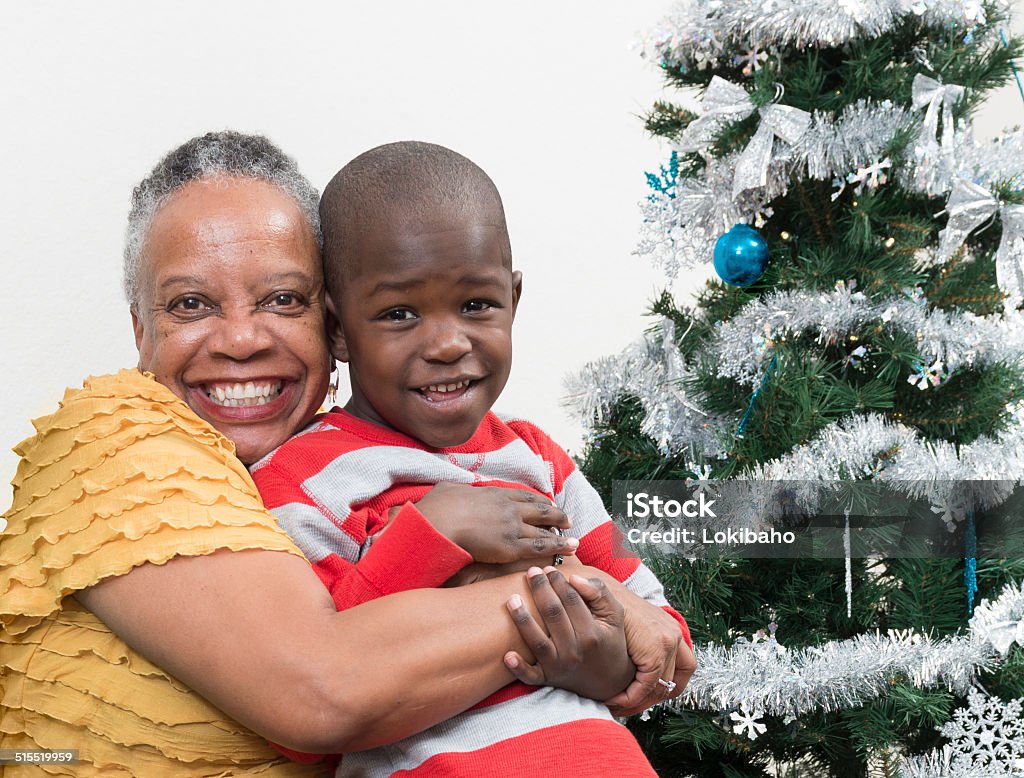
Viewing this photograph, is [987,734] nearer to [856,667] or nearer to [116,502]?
[856,667]

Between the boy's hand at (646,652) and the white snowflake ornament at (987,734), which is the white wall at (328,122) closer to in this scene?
the white snowflake ornament at (987,734)

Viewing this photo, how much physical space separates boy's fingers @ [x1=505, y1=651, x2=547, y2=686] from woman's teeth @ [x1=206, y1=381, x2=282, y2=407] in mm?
463

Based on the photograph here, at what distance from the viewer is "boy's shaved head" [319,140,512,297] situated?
3.90 ft

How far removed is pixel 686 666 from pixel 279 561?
572mm

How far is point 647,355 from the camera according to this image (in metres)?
2.08

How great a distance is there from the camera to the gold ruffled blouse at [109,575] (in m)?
0.97

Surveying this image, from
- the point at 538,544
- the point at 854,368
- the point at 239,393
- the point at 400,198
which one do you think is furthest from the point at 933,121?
the point at 239,393

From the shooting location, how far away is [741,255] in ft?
6.26

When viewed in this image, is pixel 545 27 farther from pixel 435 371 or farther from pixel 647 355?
pixel 435 371

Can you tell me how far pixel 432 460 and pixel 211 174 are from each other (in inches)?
17.5

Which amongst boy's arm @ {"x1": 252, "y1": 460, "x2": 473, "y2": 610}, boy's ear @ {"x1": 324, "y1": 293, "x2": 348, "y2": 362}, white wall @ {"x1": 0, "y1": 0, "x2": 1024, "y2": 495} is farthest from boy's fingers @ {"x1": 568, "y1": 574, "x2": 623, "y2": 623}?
white wall @ {"x1": 0, "y1": 0, "x2": 1024, "y2": 495}

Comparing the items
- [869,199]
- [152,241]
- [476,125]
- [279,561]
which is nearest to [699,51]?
[869,199]

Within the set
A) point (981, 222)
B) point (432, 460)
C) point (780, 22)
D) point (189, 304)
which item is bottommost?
point (432, 460)

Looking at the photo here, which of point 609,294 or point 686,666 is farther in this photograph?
point 609,294
